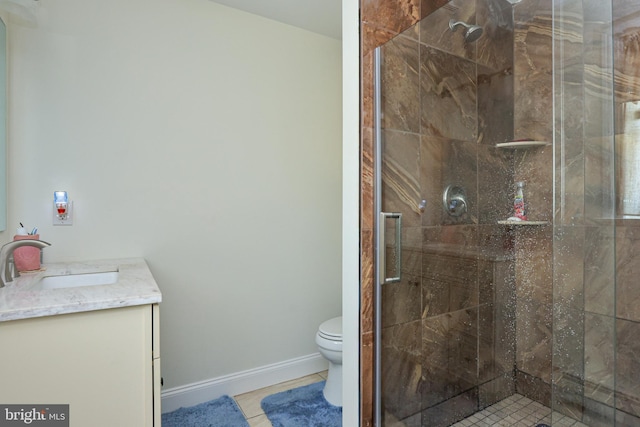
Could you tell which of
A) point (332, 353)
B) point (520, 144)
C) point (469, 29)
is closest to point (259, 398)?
point (332, 353)

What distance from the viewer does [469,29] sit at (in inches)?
66.3

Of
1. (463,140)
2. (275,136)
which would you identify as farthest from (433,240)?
(275,136)

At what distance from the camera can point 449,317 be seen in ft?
5.68

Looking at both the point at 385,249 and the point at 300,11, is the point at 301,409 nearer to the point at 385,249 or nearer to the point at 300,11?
the point at 385,249

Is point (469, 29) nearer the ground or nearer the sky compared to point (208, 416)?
nearer the sky

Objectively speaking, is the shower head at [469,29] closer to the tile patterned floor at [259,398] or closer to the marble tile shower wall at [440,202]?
the marble tile shower wall at [440,202]

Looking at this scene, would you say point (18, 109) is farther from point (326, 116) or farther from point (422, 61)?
point (422, 61)

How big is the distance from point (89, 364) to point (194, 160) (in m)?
1.25

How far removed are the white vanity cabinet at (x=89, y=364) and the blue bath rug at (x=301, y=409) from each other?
2.83 ft

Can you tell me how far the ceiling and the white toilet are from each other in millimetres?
1971

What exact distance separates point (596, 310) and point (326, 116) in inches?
75.7

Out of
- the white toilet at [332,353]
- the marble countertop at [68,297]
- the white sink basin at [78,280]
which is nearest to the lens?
the marble countertop at [68,297]

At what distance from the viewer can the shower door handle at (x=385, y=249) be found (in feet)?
5.19

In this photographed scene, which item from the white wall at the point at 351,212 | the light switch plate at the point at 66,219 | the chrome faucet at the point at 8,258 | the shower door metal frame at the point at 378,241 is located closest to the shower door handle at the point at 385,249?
the shower door metal frame at the point at 378,241
